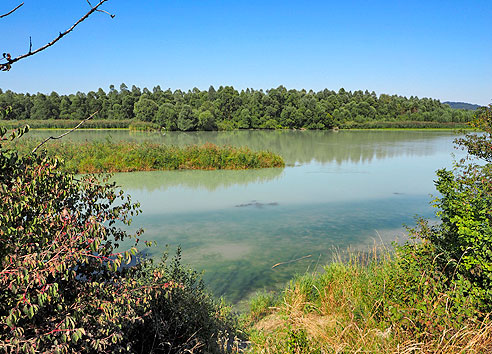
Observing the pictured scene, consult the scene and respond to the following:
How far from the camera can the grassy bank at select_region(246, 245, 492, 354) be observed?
2.95 m

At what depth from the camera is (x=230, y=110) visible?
8638 centimetres

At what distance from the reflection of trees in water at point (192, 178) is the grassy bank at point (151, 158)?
2.58ft

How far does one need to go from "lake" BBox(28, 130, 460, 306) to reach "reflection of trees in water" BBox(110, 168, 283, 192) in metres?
0.04

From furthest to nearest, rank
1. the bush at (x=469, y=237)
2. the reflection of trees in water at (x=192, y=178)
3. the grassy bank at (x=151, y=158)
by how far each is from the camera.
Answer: the grassy bank at (x=151, y=158), the reflection of trees in water at (x=192, y=178), the bush at (x=469, y=237)

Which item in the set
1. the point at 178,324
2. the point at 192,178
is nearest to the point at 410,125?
the point at 192,178

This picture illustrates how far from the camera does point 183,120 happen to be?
6103 centimetres

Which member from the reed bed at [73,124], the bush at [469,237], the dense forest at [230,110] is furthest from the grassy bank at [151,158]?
the dense forest at [230,110]

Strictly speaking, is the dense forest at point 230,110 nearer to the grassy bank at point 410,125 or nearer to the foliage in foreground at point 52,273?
the grassy bank at point 410,125

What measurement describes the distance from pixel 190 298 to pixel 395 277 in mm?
2202

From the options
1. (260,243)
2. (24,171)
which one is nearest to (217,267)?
(260,243)

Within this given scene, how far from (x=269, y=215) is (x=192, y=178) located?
6.51 m

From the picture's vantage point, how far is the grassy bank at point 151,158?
1758 cm

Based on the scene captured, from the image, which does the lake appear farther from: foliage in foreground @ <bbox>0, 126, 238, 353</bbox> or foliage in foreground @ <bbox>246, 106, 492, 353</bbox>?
foliage in foreground @ <bbox>0, 126, 238, 353</bbox>

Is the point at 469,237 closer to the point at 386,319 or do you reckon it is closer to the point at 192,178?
the point at 386,319
